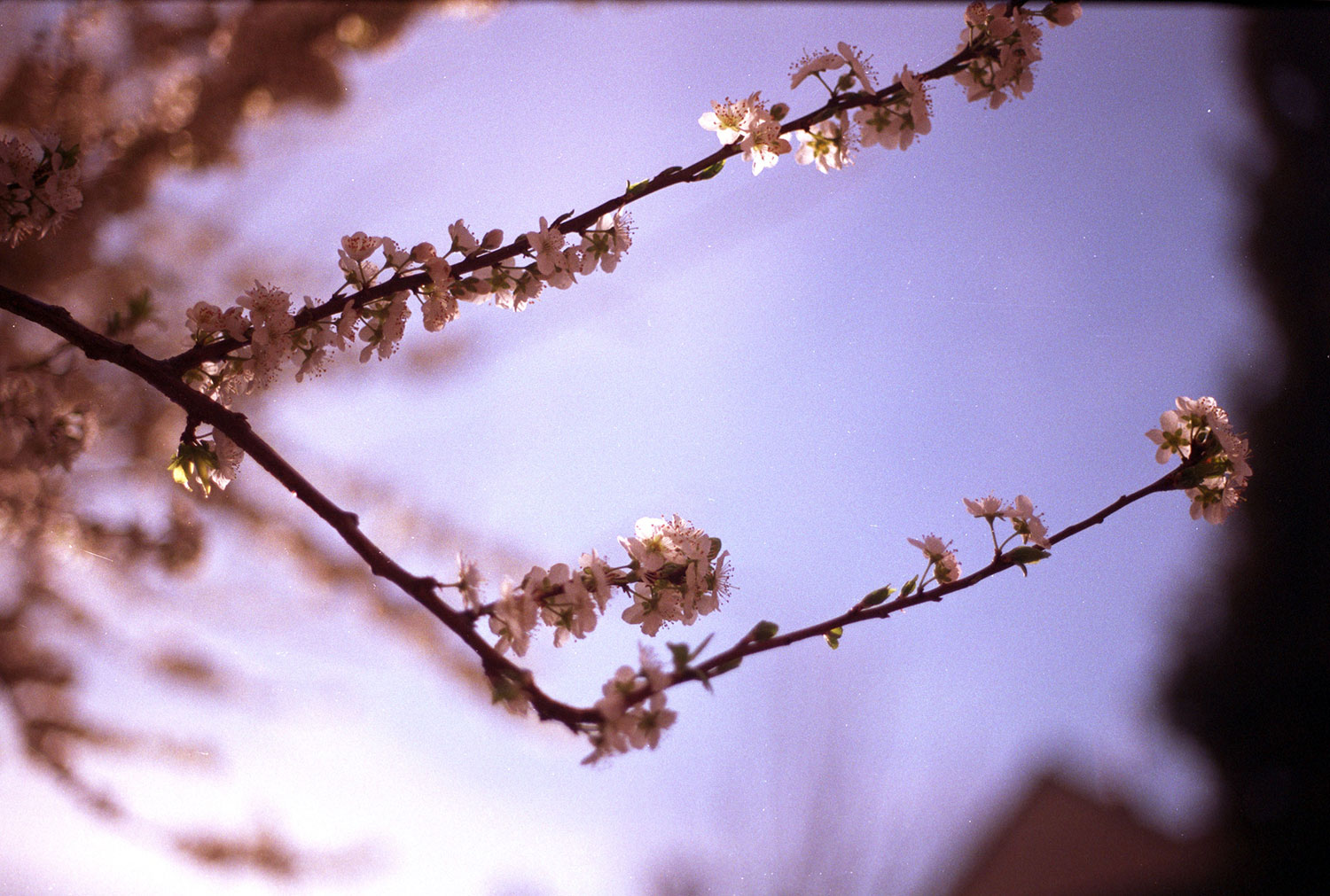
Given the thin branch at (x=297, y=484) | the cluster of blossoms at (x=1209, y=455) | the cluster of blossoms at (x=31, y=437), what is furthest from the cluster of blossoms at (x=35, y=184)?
the cluster of blossoms at (x=1209, y=455)

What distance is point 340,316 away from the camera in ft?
2.02

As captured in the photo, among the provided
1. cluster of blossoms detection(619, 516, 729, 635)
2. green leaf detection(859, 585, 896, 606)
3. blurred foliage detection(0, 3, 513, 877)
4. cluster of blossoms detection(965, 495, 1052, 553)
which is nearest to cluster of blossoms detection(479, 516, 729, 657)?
cluster of blossoms detection(619, 516, 729, 635)

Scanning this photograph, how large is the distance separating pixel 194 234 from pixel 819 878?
1.86 meters

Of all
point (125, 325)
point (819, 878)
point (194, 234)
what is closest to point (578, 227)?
point (125, 325)

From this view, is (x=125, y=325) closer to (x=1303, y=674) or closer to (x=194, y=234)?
(x=194, y=234)

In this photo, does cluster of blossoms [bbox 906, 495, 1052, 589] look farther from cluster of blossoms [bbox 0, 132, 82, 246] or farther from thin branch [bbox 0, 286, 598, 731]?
cluster of blossoms [bbox 0, 132, 82, 246]

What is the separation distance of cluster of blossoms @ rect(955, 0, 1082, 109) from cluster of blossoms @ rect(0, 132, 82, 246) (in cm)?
80

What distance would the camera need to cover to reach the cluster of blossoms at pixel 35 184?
0.63 metres

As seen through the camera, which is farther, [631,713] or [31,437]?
[31,437]

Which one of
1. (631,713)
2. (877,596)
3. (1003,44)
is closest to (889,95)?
(1003,44)

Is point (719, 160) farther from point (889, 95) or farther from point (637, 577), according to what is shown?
point (637, 577)

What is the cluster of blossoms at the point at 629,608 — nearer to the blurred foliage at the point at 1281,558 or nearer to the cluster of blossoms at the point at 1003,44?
the cluster of blossoms at the point at 1003,44

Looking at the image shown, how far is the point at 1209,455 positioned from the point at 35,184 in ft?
3.40

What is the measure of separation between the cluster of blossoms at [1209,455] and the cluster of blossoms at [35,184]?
99 centimetres
